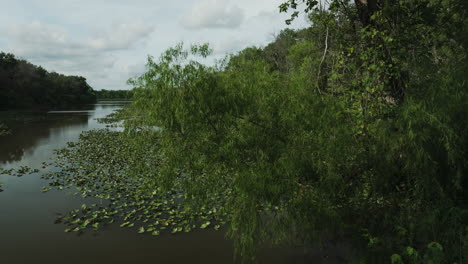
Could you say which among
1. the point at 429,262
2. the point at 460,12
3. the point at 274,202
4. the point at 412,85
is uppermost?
the point at 460,12

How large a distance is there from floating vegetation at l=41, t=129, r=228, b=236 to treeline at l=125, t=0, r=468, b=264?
957mm

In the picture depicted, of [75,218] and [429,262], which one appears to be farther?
[75,218]

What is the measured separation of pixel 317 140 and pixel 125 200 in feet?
23.1

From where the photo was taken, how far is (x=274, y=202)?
4973 mm

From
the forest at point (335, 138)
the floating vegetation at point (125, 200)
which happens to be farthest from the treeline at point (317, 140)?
the floating vegetation at point (125, 200)

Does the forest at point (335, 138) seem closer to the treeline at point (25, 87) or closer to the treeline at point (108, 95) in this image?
the treeline at point (25, 87)

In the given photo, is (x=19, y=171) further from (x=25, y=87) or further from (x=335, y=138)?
(x=25, y=87)

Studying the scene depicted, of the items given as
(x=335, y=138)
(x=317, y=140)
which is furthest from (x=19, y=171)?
(x=335, y=138)

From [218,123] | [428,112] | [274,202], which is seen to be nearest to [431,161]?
[428,112]

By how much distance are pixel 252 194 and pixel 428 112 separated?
9.51 ft

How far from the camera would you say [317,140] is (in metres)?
5.16

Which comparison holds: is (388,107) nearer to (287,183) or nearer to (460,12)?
(287,183)

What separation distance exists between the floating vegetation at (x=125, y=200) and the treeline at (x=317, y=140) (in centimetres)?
96

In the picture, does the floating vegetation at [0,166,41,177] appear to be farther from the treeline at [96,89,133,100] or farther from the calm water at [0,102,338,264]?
the treeline at [96,89,133,100]
